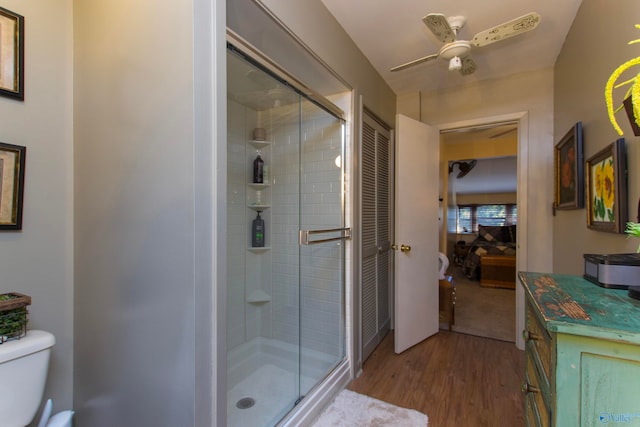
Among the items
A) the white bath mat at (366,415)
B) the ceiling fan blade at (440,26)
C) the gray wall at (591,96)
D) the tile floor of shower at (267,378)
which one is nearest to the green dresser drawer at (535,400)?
the gray wall at (591,96)

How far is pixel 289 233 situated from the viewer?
2.36 metres

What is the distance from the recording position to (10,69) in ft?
3.92

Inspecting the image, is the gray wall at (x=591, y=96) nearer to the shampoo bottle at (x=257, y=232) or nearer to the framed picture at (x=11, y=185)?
Answer: the shampoo bottle at (x=257, y=232)

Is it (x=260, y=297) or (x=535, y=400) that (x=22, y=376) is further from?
(x=535, y=400)

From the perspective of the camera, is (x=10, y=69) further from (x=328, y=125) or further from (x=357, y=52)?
(x=357, y=52)

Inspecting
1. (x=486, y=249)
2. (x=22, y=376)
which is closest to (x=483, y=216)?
(x=486, y=249)

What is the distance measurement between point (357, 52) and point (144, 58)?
1577mm

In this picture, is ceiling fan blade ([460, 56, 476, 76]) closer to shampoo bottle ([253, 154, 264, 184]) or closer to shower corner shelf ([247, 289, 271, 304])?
shampoo bottle ([253, 154, 264, 184])

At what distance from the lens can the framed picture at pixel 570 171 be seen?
5.64ft

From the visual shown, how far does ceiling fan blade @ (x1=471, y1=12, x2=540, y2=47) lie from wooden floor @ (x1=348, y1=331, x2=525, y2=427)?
225 centimetres

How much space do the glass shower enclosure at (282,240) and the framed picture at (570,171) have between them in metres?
1.43

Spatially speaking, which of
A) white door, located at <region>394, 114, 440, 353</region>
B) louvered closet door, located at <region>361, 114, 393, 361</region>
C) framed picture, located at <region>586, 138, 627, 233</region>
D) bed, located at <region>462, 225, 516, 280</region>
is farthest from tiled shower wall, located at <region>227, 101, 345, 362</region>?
bed, located at <region>462, 225, 516, 280</region>

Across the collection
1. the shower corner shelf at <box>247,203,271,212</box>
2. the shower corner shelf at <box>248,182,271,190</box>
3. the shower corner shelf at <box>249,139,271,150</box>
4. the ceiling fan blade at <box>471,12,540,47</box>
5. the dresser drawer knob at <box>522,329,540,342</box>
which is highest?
the ceiling fan blade at <box>471,12,540,47</box>

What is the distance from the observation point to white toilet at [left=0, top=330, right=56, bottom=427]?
3.34 feet
